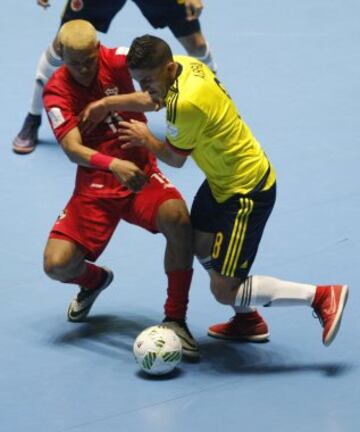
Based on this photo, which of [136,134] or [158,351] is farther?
[136,134]

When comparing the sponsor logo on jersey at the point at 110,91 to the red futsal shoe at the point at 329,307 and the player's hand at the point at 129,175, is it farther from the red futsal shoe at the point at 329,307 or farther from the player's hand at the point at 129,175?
the red futsal shoe at the point at 329,307

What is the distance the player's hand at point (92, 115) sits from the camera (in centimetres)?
491

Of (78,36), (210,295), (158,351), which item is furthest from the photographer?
(210,295)

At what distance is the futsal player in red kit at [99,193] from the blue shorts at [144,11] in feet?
5.61

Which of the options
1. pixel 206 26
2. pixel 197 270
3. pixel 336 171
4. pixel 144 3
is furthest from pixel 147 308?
pixel 206 26

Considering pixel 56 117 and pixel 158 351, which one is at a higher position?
pixel 56 117

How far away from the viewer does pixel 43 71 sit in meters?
6.93

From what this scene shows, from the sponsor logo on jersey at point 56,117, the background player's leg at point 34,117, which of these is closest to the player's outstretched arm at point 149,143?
the sponsor logo on jersey at point 56,117

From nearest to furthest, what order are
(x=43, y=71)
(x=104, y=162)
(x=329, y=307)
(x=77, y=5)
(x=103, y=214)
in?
(x=329, y=307), (x=104, y=162), (x=103, y=214), (x=77, y=5), (x=43, y=71)

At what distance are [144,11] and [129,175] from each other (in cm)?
261

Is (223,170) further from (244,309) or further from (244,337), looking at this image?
(244,337)

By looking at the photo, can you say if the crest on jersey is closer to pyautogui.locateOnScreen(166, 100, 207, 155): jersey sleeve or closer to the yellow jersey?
the yellow jersey

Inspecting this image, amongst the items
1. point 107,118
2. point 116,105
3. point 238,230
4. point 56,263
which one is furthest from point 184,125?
point 56,263

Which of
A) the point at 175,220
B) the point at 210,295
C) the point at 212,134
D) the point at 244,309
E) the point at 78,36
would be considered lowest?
the point at 210,295
